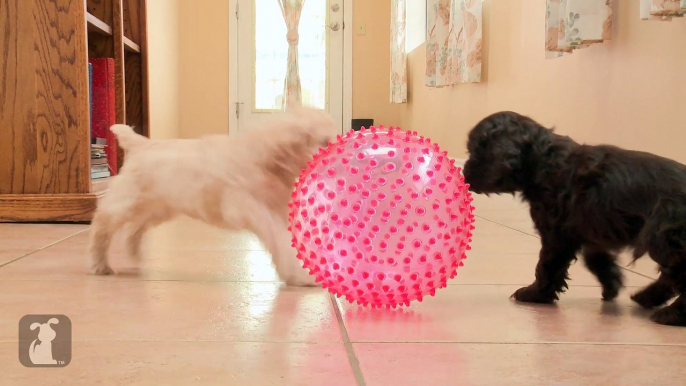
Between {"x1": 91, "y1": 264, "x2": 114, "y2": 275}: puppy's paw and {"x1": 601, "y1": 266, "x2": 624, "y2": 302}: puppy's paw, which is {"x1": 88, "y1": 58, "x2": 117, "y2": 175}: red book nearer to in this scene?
{"x1": 91, "y1": 264, "x2": 114, "y2": 275}: puppy's paw

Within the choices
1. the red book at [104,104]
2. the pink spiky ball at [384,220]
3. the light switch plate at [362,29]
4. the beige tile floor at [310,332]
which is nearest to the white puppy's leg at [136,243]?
the beige tile floor at [310,332]

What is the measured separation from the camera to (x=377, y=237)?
1.28 metres

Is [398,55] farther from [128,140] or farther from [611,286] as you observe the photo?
[611,286]

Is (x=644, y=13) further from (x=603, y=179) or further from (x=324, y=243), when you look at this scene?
(x=324, y=243)

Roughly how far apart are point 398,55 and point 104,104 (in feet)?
10.4

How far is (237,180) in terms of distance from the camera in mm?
1682

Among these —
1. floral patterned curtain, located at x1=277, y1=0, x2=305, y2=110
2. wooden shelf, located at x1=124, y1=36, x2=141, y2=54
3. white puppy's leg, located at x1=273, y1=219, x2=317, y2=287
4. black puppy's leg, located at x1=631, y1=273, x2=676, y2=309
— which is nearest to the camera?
black puppy's leg, located at x1=631, y1=273, x2=676, y2=309

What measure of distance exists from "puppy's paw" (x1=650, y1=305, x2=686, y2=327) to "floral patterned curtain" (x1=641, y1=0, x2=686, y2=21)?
2.15ft

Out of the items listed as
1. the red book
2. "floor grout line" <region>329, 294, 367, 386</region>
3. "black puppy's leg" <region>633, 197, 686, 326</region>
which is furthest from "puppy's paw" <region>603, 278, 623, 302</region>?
the red book

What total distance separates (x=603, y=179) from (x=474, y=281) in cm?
53

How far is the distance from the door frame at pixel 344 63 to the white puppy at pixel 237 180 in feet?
17.3

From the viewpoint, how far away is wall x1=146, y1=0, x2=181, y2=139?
5.39 meters

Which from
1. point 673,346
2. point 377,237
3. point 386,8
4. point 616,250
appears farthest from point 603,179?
point 386,8

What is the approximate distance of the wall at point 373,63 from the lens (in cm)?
713
